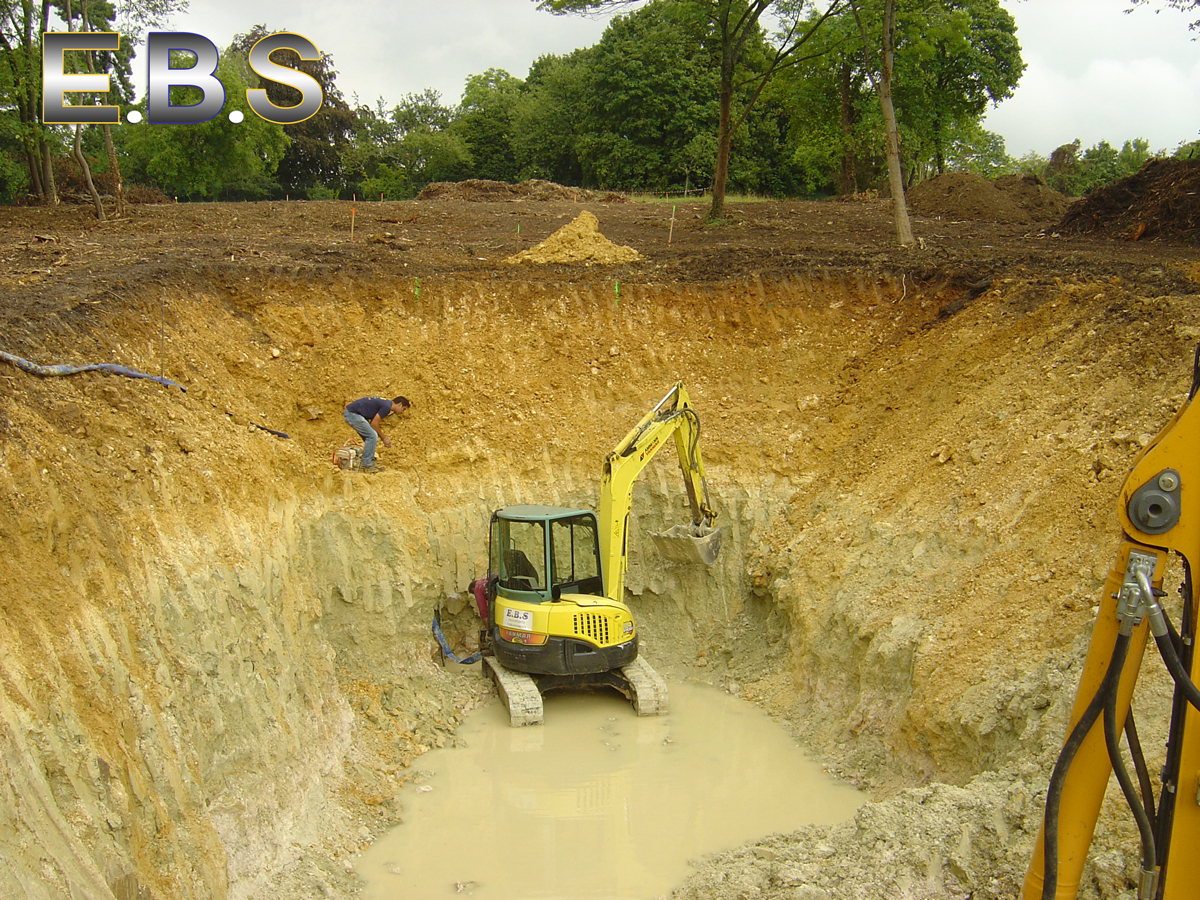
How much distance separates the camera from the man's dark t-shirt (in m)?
12.2

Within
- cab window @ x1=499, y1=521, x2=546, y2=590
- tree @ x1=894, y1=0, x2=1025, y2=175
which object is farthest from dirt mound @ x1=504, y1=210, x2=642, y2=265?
tree @ x1=894, y1=0, x2=1025, y2=175

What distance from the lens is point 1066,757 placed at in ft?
13.6

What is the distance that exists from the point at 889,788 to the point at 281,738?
225 inches

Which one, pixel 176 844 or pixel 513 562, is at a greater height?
pixel 513 562

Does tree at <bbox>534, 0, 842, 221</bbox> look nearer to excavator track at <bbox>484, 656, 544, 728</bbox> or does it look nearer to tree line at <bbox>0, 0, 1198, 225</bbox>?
tree line at <bbox>0, 0, 1198, 225</bbox>

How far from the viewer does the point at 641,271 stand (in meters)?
15.9

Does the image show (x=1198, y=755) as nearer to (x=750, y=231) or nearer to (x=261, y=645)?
(x=261, y=645)

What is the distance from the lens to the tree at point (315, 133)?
39594 mm

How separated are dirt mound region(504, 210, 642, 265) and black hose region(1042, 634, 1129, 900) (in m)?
13.2

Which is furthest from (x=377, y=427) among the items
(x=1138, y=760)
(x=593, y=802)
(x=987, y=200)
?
(x=987, y=200)

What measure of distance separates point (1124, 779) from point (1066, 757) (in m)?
0.28

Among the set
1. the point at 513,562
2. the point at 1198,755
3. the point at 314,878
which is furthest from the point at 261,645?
the point at 1198,755

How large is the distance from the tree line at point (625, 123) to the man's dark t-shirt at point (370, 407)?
38.7 feet

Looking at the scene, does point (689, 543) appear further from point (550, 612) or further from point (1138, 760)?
point (1138, 760)
